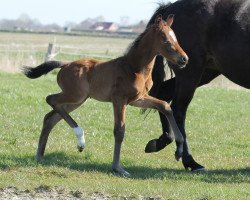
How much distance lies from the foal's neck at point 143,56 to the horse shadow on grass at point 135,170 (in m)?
1.31

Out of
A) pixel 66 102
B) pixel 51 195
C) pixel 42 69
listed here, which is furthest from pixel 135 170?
pixel 51 195

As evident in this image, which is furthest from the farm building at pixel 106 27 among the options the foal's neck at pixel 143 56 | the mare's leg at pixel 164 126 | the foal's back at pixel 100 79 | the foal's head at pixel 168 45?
the foal's head at pixel 168 45

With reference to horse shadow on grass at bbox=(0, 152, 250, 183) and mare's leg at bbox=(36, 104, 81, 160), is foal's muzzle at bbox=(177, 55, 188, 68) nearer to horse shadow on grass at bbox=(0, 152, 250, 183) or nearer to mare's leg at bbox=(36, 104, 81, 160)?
horse shadow on grass at bbox=(0, 152, 250, 183)

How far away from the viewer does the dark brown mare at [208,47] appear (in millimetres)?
9258

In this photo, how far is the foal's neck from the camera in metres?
8.42

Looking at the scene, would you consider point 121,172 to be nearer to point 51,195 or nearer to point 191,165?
point 191,165

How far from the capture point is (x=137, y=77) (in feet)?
27.5

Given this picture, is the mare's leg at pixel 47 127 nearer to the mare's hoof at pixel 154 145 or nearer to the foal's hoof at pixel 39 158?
the foal's hoof at pixel 39 158

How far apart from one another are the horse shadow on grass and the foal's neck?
1.31m

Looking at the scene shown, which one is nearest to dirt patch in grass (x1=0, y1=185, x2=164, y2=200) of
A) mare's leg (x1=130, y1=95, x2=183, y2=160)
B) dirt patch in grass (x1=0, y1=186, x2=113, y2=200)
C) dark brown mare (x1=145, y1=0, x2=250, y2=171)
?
dirt patch in grass (x1=0, y1=186, x2=113, y2=200)

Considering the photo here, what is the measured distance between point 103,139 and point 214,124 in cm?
314

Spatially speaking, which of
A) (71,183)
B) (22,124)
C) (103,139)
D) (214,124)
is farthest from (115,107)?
(214,124)

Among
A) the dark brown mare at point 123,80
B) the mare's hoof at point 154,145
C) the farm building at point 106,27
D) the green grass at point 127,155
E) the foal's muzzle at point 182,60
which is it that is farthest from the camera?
the farm building at point 106,27

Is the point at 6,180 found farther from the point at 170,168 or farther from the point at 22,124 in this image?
the point at 22,124
